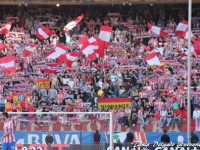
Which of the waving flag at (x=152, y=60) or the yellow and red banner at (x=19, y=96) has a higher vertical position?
the waving flag at (x=152, y=60)

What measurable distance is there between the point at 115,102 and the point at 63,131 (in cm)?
1090

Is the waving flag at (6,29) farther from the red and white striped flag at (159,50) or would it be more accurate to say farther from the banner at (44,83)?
the red and white striped flag at (159,50)

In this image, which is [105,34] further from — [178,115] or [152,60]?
[178,115]

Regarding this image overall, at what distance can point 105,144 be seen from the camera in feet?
73.7

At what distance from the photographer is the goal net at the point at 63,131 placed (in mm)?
21875

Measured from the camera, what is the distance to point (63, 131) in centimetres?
2247

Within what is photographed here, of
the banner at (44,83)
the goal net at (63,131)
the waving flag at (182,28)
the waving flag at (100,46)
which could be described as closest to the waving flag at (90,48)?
the waving flag at (100,46)

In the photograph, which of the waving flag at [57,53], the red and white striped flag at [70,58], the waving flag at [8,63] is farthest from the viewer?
the red and white striped flag at [70,58]

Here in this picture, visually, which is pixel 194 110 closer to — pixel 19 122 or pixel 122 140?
pixel 122 140

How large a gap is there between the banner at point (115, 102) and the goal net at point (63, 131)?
1035cm

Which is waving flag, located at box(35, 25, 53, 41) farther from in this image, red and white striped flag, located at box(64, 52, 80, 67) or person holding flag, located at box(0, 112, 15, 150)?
person holding flag, located at box(0, 112, 15, 150)

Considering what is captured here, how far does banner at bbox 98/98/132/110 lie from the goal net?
10.3 metres

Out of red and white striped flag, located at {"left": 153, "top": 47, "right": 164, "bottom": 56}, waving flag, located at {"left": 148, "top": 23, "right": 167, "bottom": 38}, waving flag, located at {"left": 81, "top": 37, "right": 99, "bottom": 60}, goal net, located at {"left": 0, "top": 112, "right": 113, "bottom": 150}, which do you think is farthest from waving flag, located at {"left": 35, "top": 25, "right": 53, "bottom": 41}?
goal net, located at {"left": 0, "top": 112, "right": 113, "bottom": 150}

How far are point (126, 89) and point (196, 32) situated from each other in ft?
23.7
